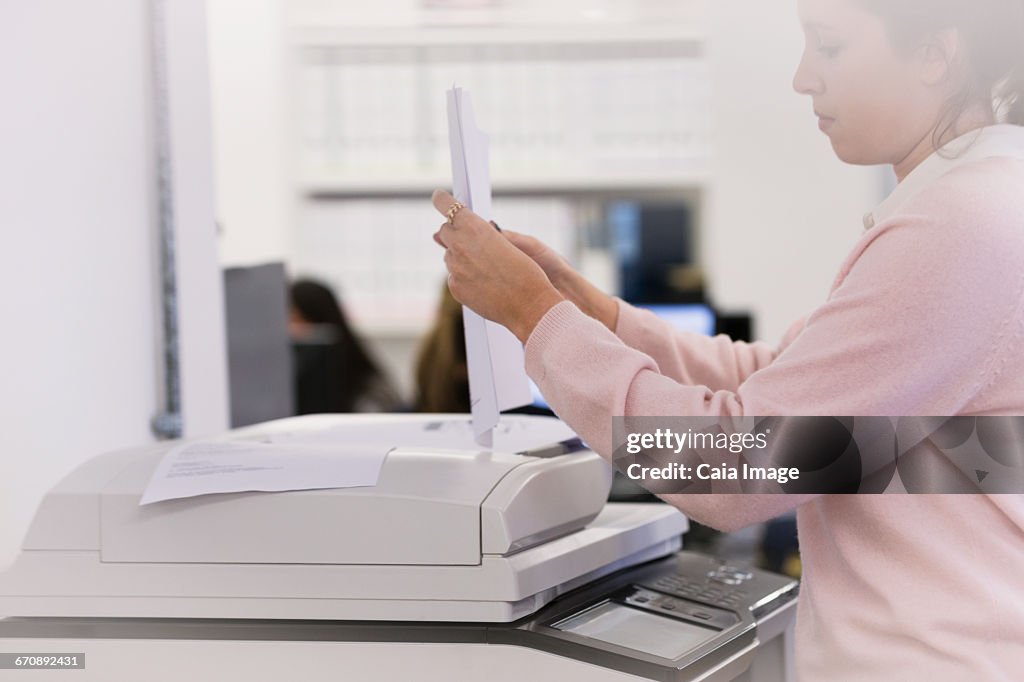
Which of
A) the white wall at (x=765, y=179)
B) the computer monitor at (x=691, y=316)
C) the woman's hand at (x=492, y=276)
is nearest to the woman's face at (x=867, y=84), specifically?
the woman's hand at (x=492, y=276)

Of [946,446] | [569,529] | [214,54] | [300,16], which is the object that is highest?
[300,16]

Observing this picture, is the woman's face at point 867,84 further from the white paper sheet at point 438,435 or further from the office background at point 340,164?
the office background at point 340,164

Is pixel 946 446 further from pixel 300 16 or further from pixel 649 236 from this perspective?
pixel 300 16

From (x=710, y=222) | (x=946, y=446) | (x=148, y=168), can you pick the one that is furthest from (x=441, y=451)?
(x=710, y=222)

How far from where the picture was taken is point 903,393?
781 millimetres

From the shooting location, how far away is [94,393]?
4.58 feet

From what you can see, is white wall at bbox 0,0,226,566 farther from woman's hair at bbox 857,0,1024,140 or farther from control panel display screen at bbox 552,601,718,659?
woman's hair at bbox 857,0,1024,140

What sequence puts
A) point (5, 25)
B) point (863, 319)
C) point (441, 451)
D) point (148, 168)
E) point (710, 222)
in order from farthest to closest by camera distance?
point (710, 222)
point (148, 168)
point (5, 25)
point (441, 451)
point (863, 319)

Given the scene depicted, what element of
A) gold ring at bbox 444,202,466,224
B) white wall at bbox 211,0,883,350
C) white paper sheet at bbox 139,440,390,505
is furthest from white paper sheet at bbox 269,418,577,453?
white wall at bbox 211,0,883,350

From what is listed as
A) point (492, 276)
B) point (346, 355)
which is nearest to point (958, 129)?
point (492, 276)

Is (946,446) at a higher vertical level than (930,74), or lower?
lower

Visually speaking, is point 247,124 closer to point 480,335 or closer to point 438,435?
point 438,435

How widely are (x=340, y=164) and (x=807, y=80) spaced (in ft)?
9.14

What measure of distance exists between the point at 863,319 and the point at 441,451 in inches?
17.4
